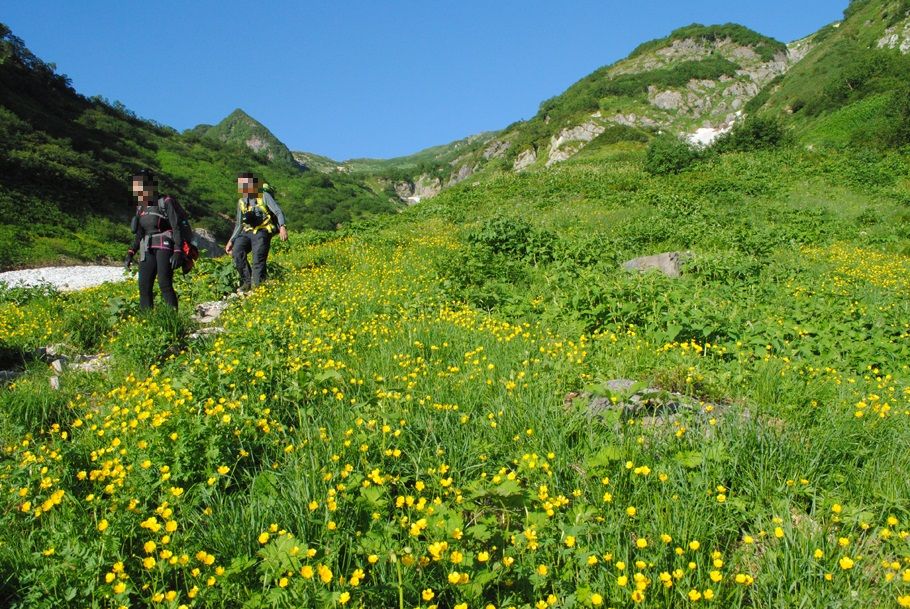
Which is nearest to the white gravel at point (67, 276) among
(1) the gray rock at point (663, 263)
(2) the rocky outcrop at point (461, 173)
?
(1) the gray rock at point (663, 263)

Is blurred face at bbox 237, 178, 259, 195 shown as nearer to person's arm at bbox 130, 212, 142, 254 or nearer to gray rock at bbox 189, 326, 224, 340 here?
person's arm at bbox 130, 212, 142, 254

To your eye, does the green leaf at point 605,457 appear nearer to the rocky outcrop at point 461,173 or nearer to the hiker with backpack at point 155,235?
the hiker with backpack at point 155,235

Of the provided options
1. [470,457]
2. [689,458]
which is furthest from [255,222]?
[689,458]

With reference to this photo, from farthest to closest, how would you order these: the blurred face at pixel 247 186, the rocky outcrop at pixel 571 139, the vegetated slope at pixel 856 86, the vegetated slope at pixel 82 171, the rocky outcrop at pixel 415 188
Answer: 1. the rocky outcrop at pixel 415 188
2. the rocky outcrop at pixel 571 139
3. the vegetated slope at pixel 856 86
4. the vegetated slope at pixel 82 171
5. the blurred face at pixel 247 186

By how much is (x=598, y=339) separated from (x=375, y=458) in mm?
3449

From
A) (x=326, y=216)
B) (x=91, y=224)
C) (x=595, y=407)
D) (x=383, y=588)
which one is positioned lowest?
(x=383, y=588)

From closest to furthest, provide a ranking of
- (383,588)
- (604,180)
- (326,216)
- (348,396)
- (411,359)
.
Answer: (383,588) < (348,396) < (411,359) < (604,180) < (326,216)

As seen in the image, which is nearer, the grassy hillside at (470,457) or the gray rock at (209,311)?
the grassy hillside at (470,457)

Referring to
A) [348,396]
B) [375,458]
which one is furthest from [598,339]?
[375,458]

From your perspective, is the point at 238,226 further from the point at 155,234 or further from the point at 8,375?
the point at 8,375

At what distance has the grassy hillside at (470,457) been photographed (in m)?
2.26

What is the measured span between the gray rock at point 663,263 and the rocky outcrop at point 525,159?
189 ft

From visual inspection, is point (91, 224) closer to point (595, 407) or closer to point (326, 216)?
point (595, 407)

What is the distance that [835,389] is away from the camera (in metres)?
4.26
